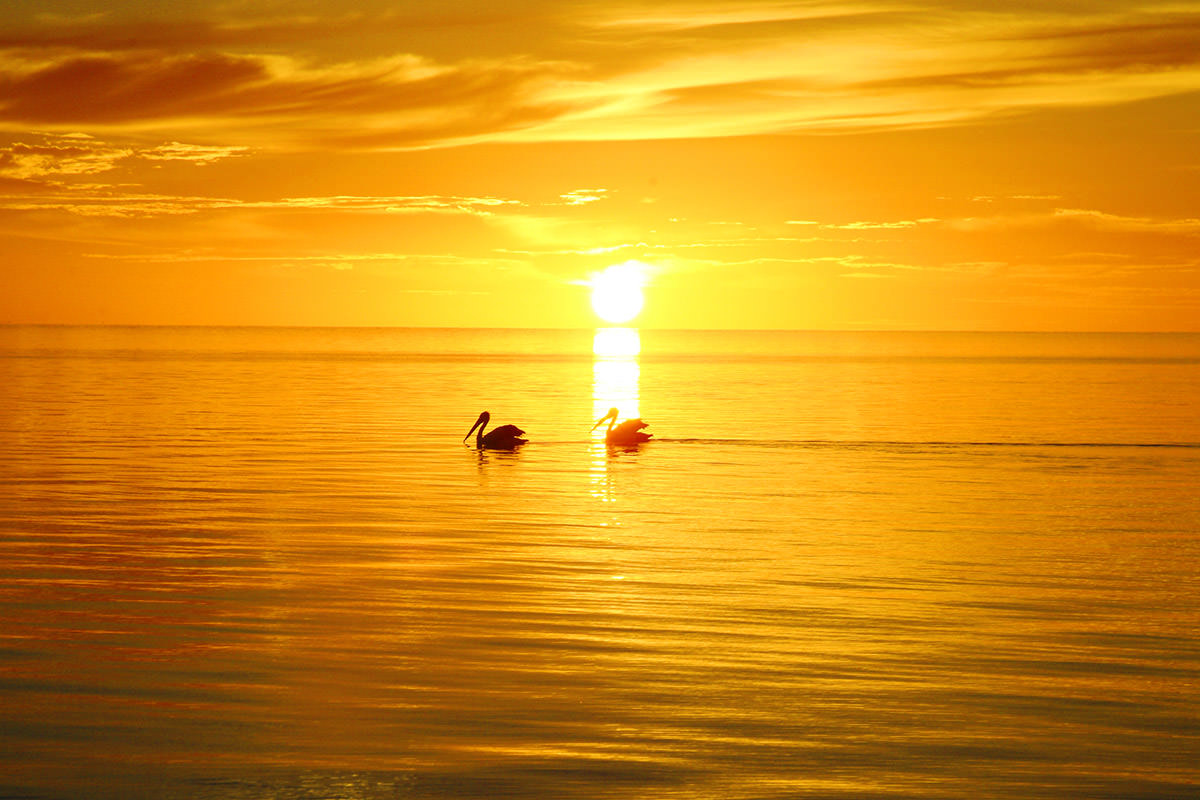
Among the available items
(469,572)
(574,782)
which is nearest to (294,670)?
(574,782)

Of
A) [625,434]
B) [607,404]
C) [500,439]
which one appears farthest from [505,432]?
[607,404]

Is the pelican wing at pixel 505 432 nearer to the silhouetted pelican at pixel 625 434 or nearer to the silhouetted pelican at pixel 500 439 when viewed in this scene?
the silhouetted pelican at pixel 500 439

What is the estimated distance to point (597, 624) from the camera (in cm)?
1330

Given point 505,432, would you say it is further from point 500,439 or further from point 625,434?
point 625,434

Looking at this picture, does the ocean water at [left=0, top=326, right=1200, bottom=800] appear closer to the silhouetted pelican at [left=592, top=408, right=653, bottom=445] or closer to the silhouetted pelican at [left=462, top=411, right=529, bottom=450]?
the silhouetted pelican at [left=462, top=411, right=529, bottom=450]

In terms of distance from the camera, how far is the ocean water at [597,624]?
29.9 ft

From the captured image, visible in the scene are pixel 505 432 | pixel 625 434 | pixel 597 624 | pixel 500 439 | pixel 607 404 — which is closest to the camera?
pixel 597 624

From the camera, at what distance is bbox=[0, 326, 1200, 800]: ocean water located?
912cm

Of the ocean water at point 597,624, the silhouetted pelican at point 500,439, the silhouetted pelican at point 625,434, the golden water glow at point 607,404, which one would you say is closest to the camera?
the ocean water at point 597,624

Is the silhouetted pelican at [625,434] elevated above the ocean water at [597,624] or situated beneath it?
elevated above

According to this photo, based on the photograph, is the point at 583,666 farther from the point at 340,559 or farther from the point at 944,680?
the point at 340,559

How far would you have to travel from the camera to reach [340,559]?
1692 centimetres

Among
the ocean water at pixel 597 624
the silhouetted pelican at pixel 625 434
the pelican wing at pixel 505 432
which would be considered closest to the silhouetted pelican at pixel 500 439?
the pelican wing at pixel 505 432

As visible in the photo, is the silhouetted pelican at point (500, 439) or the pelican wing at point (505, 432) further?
the pelican wing at point (505, 432)
